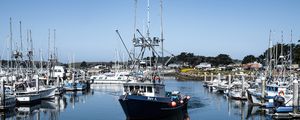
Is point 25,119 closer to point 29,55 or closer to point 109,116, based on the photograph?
point 109,116

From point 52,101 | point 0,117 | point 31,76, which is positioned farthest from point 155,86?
point 31,76

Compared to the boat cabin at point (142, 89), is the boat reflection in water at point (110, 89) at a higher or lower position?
lower

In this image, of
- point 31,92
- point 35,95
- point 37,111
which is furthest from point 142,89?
point 35,95

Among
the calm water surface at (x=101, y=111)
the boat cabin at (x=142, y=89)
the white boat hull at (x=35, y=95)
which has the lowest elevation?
the calm water surface at (x=101, y=111)

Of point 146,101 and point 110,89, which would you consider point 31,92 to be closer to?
point 146,101

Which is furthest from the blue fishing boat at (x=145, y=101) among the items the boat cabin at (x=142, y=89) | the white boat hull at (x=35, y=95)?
the white boat hull at (x=35, y=95)

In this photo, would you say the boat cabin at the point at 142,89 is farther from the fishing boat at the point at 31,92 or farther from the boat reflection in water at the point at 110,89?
the boat reflection in water at the point at 110,89

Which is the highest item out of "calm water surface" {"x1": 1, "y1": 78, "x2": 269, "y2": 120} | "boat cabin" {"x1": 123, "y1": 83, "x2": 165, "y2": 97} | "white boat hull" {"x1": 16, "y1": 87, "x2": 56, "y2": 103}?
"boat cabin" {"x1": 123, "y1": 83, "x2": 165, "y2": 97}

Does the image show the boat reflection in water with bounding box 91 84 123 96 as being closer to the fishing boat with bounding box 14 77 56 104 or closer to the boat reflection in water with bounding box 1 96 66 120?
the fishing boat with bounding box 14 77 56 104

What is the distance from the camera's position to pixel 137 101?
131 feet

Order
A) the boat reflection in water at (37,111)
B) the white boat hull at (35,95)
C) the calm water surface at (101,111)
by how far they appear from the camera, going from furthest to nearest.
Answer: the white boat hull at (35,95)
the calm water surface at (101,111)
the boat reflection in water at (37,111)

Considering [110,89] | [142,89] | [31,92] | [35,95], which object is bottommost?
[110,89]

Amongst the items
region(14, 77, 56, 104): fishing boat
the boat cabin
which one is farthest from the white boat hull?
the boat cabin

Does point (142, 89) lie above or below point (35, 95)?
above
